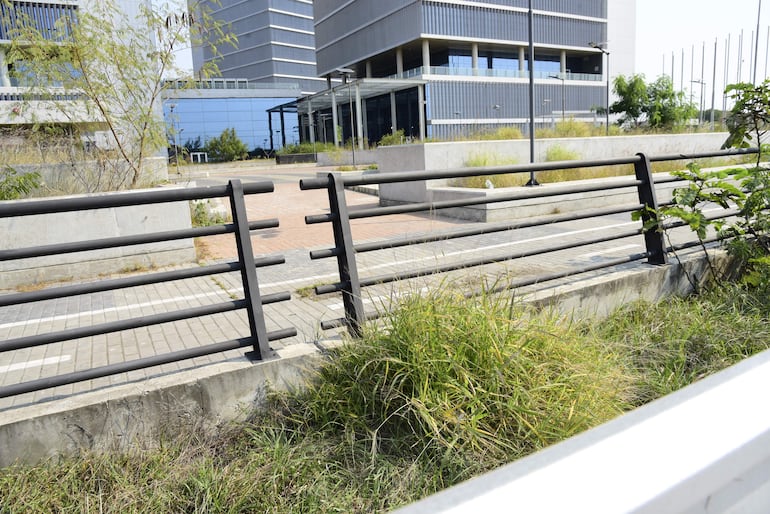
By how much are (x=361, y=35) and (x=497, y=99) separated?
17.7 metres

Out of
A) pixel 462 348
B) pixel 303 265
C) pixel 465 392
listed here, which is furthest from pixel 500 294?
pixel 303 265

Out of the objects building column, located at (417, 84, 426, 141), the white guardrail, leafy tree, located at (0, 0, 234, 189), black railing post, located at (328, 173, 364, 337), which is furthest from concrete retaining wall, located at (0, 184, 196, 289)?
building column, located at (417, 84, 426, 141)

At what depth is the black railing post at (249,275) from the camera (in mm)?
3490

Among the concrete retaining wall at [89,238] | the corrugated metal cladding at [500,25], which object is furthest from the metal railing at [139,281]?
the corrugated metal cladding at [500,25]

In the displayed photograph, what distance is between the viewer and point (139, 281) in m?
3.22

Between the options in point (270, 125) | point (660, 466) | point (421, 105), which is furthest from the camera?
point (270, 125)

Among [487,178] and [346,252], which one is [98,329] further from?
[487,178]

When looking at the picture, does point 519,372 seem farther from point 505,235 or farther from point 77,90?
point 77,90

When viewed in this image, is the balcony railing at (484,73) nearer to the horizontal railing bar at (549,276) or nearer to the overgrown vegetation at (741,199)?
the overgrown vegetation at (741,199)

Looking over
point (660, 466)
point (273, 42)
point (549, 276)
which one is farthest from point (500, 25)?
point (660, 466)

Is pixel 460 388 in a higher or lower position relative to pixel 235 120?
lower

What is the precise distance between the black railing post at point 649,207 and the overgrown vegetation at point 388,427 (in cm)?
215

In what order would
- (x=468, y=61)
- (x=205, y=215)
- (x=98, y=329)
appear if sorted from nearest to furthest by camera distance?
(x=98, y=329) < (x=205, y=215) < (x=468, y=61)

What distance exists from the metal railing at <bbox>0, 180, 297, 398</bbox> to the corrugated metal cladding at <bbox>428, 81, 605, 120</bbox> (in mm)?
53146
